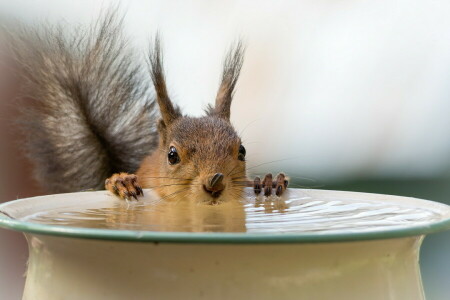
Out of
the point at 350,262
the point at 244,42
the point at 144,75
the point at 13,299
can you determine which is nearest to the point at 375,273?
the point at 350,262

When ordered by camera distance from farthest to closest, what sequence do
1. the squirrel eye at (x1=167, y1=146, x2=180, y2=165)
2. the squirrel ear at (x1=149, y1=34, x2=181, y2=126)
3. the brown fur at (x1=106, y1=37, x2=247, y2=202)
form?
the squirrel ear at (x1=149, y1=34, x2=181, y2=126) → the squirrel eye at (x1=167, y1=146, x2=180, y2=165) → the brown fur at (x1=106, y1=37, x2=247, y2=202)

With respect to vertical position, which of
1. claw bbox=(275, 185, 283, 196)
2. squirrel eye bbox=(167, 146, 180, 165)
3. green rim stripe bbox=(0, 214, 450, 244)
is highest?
squirrel eye bbox=(167, 146, 180, 165)

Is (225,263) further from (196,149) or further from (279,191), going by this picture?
(196,149)

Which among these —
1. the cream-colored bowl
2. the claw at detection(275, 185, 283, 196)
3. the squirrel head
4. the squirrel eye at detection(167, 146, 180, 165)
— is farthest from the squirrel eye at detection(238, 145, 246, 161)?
the cream-colored bowl

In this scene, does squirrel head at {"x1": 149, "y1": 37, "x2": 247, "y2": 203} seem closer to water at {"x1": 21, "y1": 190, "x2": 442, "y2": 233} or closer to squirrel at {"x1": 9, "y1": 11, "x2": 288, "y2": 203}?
squirrel at {"x1": 9, "y1": 11, "x2": 288, "y2": 203}

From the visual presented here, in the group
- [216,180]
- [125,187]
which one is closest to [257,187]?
[216,180]

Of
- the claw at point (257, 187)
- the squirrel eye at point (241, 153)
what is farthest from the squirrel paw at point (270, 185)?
the squirrel eye at point (241, 153)
